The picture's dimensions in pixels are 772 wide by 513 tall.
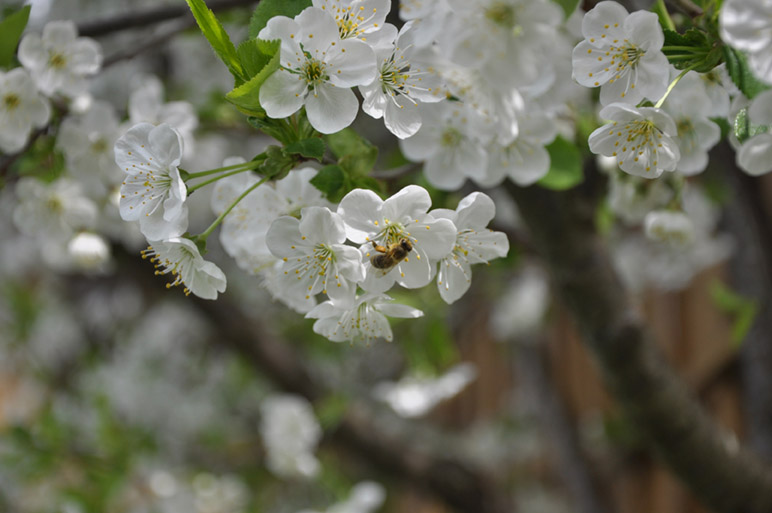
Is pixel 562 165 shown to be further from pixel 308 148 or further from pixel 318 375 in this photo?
pixel 318 375

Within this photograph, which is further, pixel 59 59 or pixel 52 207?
pixel 52 207

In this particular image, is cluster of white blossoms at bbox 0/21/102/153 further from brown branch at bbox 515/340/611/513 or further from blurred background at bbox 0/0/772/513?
brown branch at bbox 515/340/611/513

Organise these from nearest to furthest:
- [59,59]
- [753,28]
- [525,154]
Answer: [753,28]
[525,154]
[59,59]

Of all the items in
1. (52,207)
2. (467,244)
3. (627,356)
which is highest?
(467,244)

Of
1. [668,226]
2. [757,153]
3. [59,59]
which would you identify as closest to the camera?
[757,153]

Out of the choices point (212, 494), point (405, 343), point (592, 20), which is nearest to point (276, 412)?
point (405, 343)

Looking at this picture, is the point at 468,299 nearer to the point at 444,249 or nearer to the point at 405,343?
the point at 405,343

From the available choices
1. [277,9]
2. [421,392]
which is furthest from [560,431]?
[277,9]
